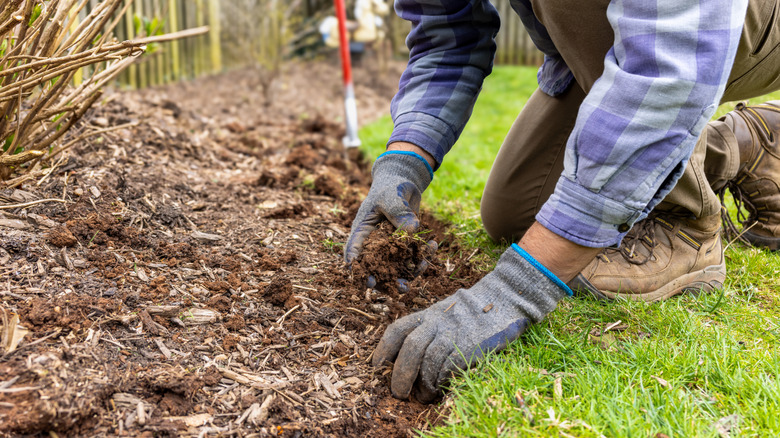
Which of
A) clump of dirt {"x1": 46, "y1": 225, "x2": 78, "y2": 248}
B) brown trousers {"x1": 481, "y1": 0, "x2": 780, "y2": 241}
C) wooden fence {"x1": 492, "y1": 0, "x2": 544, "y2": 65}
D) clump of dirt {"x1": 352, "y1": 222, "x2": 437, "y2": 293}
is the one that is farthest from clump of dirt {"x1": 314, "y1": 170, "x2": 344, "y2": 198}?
wooden fence {"x1": 492, "y1": 0, "x2": 544, "y2": 65}

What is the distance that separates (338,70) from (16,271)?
7.81 meters

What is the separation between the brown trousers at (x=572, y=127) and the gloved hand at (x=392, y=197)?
57 cm

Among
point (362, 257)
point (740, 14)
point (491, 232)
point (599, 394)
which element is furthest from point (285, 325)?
point (740, 14)

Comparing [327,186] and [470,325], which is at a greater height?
[470,325]

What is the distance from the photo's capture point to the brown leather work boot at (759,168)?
2.54 metres

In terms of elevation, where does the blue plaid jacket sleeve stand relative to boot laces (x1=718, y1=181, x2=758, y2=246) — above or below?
above

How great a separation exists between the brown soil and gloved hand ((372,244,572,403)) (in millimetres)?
110

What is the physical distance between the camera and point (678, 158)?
56.8 inches

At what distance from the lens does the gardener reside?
1.38 metres

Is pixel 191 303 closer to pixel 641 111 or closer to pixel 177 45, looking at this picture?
Answer: pixel 641 111

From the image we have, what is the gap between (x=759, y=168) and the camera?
2.57 meters

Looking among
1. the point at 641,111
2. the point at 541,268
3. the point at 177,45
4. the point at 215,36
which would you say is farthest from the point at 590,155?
the point at 215,36

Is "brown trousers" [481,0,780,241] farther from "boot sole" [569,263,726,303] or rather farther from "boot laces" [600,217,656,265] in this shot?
"boot sole" [569,263,726,303]

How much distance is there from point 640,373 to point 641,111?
0.76 metres
